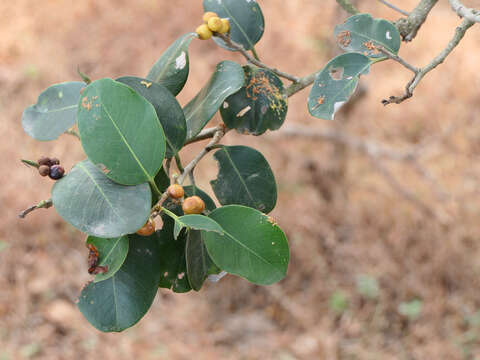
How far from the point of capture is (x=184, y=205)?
0.45 meters

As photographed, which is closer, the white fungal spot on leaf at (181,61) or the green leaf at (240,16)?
the white fungal spot on leaf at (181,61)

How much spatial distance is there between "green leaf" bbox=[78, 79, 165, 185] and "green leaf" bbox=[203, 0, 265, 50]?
0.24 m

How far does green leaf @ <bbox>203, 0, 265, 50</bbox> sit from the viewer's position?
0.65 m

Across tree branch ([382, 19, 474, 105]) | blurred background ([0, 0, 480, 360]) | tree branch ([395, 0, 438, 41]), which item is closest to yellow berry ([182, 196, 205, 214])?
tree branch ([382, 19, 474, 105])

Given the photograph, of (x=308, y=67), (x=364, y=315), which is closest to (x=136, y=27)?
(x=308, y=67)

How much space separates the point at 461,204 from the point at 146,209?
2.10 meters

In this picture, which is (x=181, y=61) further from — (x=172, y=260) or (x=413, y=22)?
(x=413, y=22)

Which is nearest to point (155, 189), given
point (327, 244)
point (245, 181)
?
point (245, 181)

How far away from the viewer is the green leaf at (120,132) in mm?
442

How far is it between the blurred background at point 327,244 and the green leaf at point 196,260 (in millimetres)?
1513

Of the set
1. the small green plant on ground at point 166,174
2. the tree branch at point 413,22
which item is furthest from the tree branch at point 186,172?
the tree branch at point 413,22

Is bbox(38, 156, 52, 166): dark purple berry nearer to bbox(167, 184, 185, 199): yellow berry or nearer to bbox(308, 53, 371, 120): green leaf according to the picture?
bbox(167, 184, 185, 199): yellow berry

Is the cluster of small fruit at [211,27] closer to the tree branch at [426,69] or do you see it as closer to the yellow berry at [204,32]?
the yellow berry at [204,32]

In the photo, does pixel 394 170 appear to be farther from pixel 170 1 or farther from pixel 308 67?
pixel 170 1
